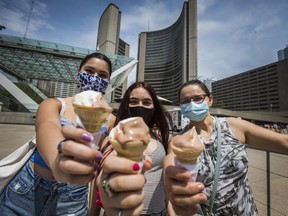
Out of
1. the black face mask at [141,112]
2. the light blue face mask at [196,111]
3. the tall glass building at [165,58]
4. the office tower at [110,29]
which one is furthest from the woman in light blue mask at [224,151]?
the tall glass building at [165,58]

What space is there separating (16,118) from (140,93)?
25.6 metres

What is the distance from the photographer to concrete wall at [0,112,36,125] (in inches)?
812

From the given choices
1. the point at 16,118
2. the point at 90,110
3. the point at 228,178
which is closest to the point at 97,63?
the point at 90,110

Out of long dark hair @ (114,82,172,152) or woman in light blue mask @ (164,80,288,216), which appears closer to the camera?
woman in light blue mask @ (164,80,288,216)

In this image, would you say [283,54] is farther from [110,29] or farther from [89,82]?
[89,82]

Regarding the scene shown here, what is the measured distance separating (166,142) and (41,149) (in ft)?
4.64

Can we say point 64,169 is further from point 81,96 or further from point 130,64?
point 130,64

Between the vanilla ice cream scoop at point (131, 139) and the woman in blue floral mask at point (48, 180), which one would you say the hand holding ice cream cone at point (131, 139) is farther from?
the woman in blue floral mask at point (48, 180)

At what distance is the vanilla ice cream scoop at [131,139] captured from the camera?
0.72m

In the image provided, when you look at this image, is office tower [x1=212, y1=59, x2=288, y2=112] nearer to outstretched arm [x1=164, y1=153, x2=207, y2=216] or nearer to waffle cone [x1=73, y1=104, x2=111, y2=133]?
outstretched arm [x1=164, y1=153, x2=207, y2=216]

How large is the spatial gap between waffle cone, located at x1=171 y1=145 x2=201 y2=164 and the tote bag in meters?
1.34

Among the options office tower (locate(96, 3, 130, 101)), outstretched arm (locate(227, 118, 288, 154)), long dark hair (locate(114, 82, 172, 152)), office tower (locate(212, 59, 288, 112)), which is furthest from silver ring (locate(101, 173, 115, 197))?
office tower (locate(212, 59, 288, 112))

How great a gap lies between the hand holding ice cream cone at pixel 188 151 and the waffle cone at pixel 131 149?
0.71 feet

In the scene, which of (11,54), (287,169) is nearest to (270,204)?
(287,169)
